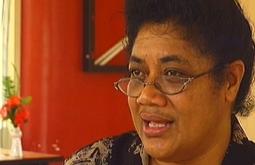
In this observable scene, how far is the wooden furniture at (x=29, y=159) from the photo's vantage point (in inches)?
126

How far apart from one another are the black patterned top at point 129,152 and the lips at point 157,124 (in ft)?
0.56

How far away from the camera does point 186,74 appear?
1124 millimetres

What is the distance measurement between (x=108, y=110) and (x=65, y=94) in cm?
36

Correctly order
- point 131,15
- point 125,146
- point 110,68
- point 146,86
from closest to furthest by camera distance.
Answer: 1. point 146,86
2. point 131,15
3. point 125,146
4. point 110,68

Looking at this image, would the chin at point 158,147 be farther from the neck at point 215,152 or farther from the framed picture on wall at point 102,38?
the framed picture on wall at point 102,38

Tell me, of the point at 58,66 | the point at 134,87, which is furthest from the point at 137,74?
the point at 58,66

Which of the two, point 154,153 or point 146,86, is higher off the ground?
point 146,86

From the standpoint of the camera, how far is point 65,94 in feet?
Result: 12.4

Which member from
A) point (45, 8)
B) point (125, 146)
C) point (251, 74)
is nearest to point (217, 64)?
point (251, 74)

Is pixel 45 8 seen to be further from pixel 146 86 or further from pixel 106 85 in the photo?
pixel 146 86

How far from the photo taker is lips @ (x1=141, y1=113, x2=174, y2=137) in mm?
1098

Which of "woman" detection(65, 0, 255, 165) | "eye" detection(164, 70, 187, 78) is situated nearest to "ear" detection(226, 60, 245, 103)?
"woman" detection(65, 0, 255, 165)

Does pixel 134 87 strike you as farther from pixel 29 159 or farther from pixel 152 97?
pixel 29 159

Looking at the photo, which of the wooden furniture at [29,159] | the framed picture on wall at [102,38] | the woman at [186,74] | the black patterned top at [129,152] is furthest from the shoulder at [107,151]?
the framed picture on wall at [102,38]
